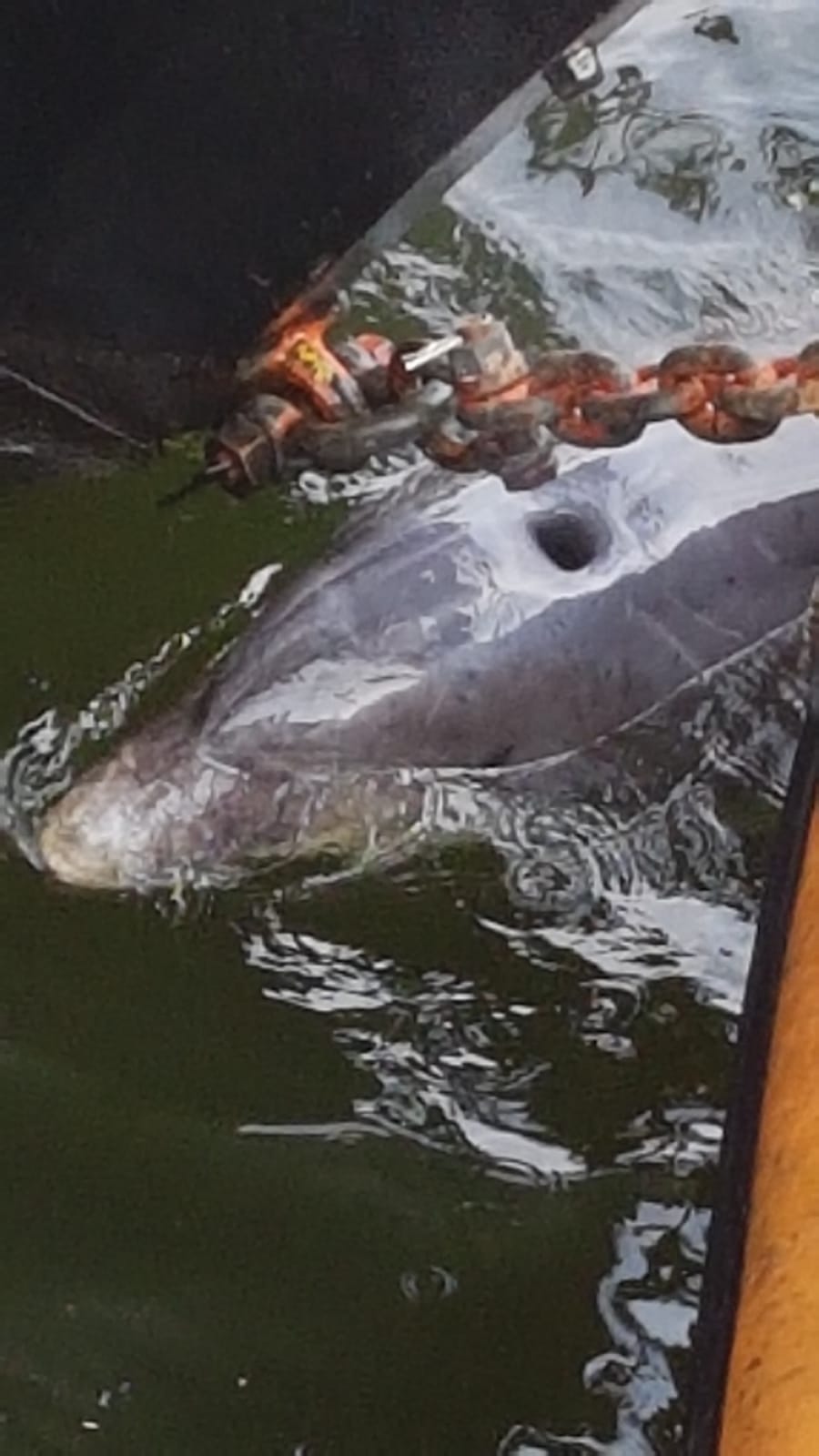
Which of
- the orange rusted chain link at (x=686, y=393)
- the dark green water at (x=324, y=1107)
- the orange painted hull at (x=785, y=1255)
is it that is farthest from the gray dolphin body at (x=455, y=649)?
the orange painted hull at (x=785, y=1255)

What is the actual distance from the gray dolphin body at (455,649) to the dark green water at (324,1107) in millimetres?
43

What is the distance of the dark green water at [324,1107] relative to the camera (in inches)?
50.4

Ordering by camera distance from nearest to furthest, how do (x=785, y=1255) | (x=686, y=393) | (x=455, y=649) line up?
(x=785, y=1255) → (x=686, y=393) → (x=455, y=649)

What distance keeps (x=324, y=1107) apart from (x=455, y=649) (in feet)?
0.92

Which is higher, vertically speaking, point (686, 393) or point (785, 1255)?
point (686, 393)

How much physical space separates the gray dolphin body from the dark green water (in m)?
0.04

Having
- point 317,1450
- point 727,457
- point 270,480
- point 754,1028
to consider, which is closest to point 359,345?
point 270,480

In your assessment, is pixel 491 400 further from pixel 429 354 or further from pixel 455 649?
pixel 455 649

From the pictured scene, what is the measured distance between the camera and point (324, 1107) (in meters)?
1.38

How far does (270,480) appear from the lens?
143 cm

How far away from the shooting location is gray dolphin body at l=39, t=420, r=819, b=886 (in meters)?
1.46

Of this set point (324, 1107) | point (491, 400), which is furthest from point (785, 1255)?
point (491, 400)

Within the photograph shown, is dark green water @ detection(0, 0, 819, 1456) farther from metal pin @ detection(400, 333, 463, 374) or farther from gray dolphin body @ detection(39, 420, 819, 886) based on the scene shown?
metal pin @ detection(400, 333, 463, 374)

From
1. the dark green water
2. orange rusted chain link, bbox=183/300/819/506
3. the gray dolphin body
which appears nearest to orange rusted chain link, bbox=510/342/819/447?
orange rusted chain link, bbox=183/300/819/506
